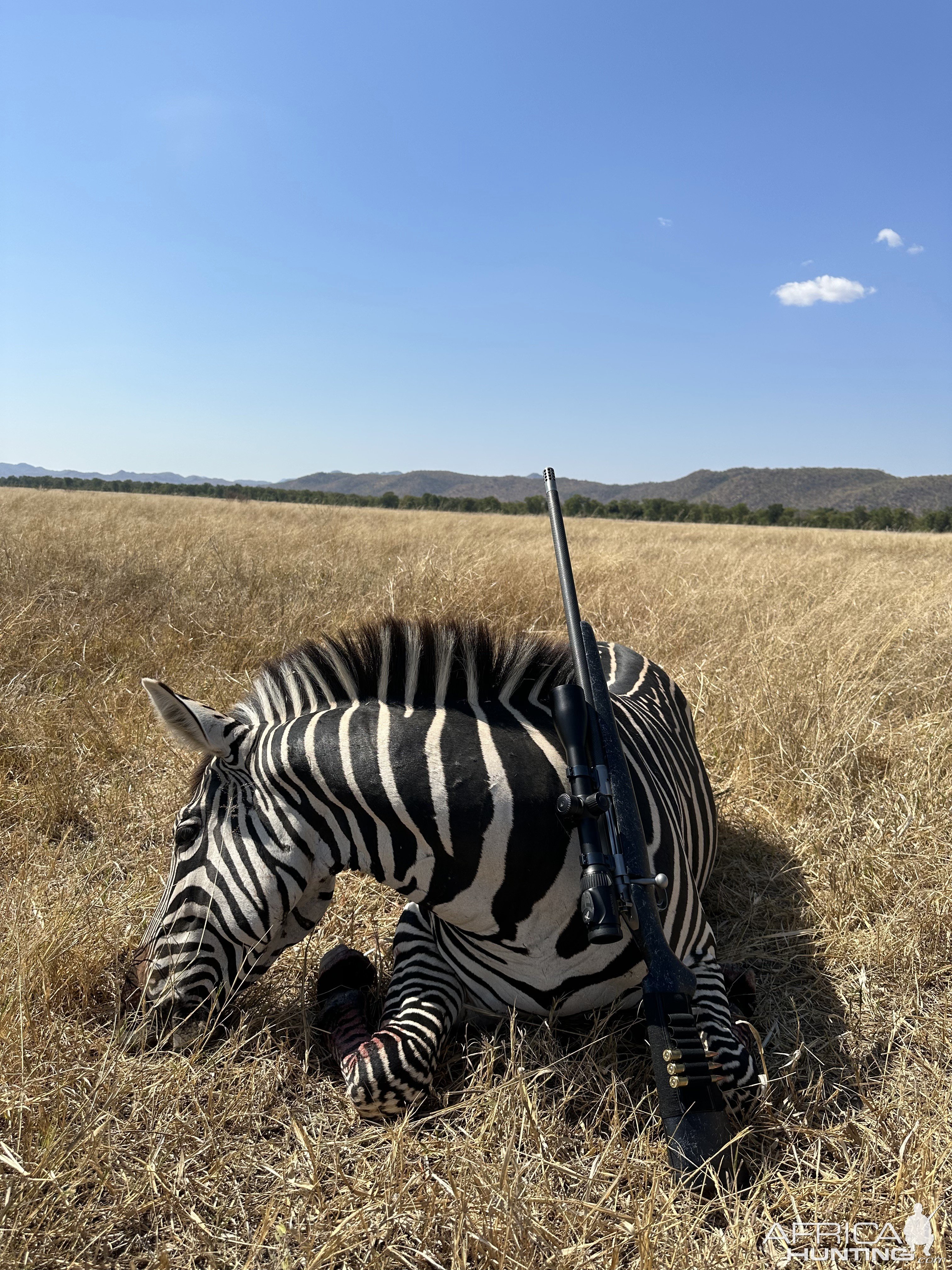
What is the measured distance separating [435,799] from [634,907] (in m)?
0.61

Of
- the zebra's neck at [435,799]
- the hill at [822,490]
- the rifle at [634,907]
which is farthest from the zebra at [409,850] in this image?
the hill at [822,490]

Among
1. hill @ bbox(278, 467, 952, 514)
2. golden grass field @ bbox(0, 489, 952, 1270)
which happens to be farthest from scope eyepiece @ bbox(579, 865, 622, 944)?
hill @ bbox(278, 467, 952, 514)

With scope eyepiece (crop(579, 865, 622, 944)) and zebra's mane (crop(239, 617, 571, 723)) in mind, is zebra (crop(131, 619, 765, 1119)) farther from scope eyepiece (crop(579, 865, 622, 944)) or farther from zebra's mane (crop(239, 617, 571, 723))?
scope eyepiece (crop(579, 865, 622, 944))

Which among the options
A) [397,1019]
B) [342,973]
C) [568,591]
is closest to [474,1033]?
[397,1019]

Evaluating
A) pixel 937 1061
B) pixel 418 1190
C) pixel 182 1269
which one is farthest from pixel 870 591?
pixel 182 1269

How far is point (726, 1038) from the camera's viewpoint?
213 centimetres

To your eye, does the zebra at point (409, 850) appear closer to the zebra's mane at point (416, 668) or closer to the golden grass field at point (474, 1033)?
the zebra's mane at point (416, 668)

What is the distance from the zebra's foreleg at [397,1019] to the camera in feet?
6.85

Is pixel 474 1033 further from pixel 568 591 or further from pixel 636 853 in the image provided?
pixel 568 591

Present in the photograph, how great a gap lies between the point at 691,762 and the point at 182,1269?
7.90 ft

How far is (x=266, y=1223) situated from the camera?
1642mm

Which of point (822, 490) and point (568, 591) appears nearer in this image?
point (568, 591)

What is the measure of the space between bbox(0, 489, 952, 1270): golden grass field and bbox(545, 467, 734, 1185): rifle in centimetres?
19

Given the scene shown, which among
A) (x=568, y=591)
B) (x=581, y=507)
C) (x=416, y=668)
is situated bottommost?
(x=416, y=668)
